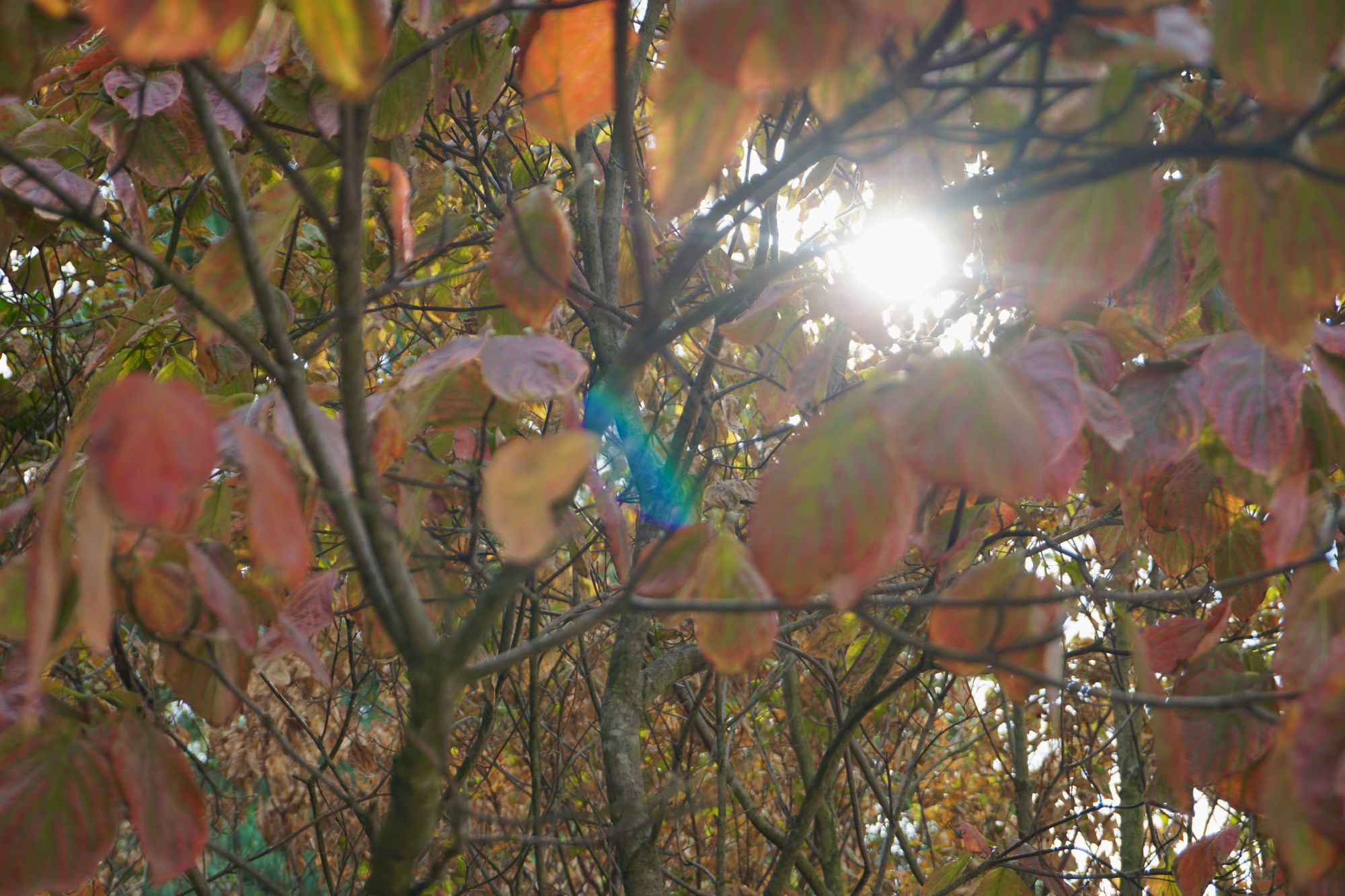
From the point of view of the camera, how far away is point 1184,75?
173cm

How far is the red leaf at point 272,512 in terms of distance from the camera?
47 cm

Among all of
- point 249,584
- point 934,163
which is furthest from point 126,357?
point 934,163

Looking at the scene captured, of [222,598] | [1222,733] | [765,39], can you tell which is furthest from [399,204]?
[1222,733]

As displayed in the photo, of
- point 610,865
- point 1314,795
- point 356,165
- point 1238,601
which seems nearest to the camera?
point 1314,795

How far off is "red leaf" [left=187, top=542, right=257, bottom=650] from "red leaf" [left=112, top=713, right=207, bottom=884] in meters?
0.10

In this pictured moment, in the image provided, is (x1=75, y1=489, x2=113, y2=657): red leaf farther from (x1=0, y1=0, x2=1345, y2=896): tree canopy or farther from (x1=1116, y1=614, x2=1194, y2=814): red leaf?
(x1=1116, y1=614, x2=1194, y2=814): red leaf

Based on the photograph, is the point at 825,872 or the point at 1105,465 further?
the point at 825,872

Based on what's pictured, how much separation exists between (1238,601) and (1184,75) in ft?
3.80

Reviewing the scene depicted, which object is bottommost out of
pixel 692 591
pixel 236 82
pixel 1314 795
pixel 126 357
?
pixel 1314 795

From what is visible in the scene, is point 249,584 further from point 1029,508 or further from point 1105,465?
point 1029,508

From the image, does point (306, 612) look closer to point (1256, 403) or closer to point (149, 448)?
point (149, 448)

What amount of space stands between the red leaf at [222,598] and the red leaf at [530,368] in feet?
0.79

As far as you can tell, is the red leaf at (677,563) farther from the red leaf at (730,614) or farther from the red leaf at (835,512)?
the red leaf at (835,512)

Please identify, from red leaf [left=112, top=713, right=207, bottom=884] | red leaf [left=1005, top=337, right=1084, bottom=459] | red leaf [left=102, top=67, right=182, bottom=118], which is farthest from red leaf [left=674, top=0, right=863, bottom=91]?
red leaf [left=102, top=67, right=182, bottom=118]
